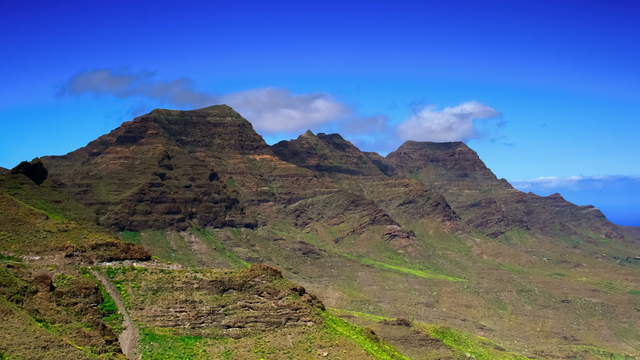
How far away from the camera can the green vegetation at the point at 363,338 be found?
85.1 meters

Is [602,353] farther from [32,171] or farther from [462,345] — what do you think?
[32,171]

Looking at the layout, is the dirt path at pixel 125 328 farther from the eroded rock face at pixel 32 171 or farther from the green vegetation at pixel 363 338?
the eroded rock face at pixel 32 171

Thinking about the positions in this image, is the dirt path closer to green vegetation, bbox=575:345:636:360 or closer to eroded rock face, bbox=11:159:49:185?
eroded rock face, bbox=11:159:49:185

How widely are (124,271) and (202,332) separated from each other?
15.8 meters

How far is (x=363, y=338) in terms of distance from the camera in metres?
94.2

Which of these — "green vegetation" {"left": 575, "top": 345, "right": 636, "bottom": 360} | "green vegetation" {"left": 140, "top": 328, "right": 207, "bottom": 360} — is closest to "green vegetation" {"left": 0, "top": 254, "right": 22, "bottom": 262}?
"green vegetation" {"left": 140, "top": 328, "right": 207, "bottom": 360}

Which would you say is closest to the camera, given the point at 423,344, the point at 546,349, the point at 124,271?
the point at 124,271

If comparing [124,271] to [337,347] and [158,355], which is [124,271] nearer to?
[158,355]

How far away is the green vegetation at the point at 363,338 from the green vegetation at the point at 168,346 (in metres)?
18.2

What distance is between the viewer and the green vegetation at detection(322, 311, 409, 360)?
85125mm

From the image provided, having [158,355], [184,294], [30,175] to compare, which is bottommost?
[158,355]

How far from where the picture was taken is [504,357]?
5817 inches

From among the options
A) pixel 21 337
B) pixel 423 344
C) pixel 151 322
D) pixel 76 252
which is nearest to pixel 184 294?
pixel 151 322

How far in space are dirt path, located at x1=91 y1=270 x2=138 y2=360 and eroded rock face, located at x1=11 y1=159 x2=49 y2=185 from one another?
72348mm
